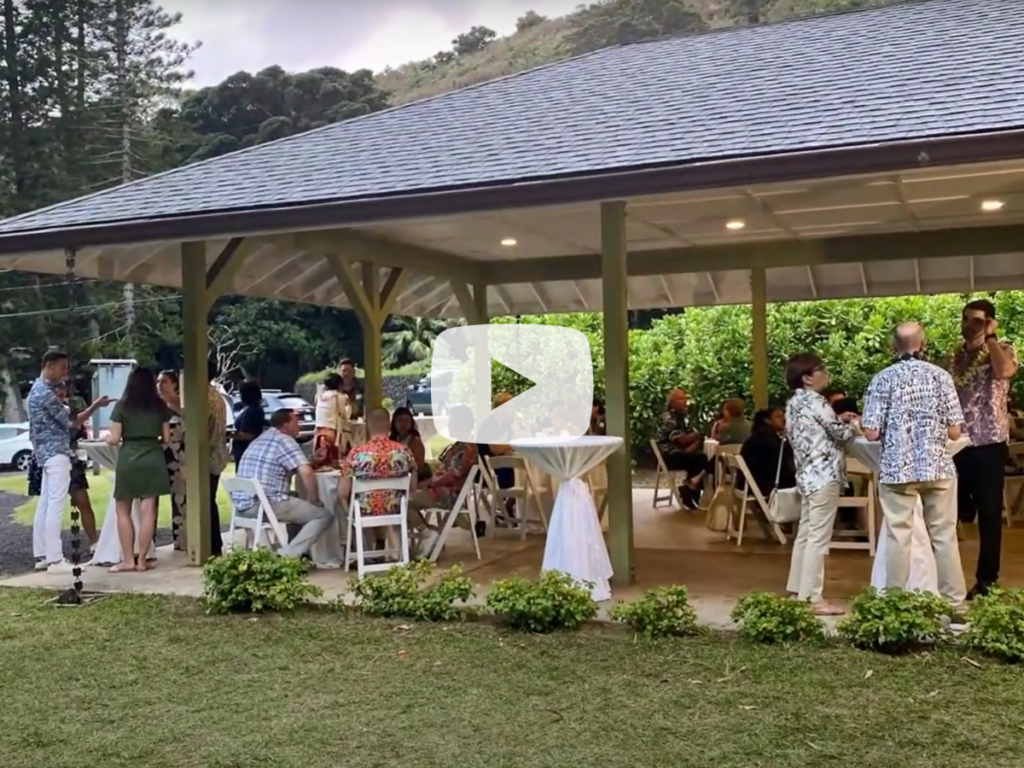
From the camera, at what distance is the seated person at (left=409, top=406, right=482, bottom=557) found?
23.1 ft

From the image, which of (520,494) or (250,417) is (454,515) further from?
(250,417)

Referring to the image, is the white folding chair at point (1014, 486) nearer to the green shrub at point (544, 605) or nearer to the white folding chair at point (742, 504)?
the white folding chair at point (742, 504)

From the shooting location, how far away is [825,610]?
204 inches

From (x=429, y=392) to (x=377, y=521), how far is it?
1777 cm

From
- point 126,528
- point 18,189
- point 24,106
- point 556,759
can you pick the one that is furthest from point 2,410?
point 556,759

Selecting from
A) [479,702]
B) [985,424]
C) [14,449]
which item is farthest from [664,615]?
[14,449]

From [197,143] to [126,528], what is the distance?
29629 mm

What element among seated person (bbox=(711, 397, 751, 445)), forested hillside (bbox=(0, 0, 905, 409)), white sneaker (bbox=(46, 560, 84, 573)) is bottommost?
white sneaker (bbox=(46, 560, 84, 573))

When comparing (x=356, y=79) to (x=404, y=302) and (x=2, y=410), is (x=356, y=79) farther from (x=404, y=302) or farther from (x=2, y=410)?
(x=404, y=302)

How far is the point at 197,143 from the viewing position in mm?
33969

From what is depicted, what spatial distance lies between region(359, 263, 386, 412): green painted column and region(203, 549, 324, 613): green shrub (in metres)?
3.96

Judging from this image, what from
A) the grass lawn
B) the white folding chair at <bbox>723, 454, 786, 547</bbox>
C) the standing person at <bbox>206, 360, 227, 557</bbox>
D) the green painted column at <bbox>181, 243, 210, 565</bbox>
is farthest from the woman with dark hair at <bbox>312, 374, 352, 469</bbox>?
the grass lawn

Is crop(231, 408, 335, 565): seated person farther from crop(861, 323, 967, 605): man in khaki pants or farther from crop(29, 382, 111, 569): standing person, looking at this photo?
crop(861, 323, 967, 605): man in khaki pants

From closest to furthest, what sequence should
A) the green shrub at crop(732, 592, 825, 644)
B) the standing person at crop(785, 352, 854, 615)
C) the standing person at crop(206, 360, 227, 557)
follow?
1. the green shrub at crop(732, 592, 825, 644)
2. the standing person at crop(785, 352, 854, 615)
3. the standing person at crop(206, 360, 227, 557)
